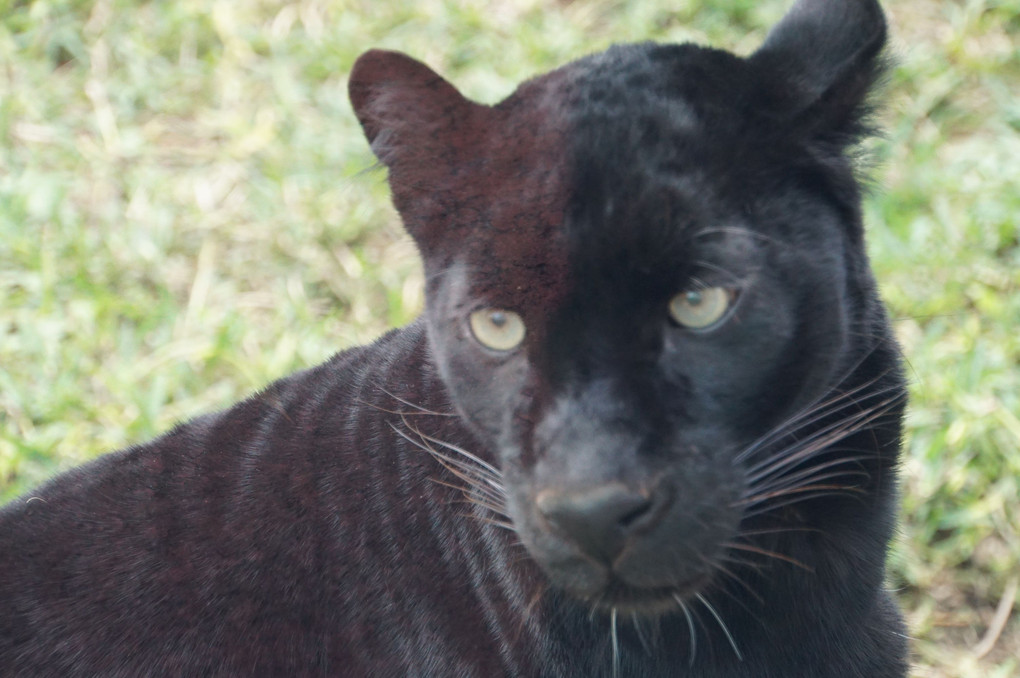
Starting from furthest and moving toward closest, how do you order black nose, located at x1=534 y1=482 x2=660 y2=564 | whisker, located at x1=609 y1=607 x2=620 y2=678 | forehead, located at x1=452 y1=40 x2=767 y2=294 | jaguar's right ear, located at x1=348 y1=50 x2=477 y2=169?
A: 1. jaguar's right ear, located at x1=348 y1=50 x2=477 y2=169
2. whisker, located at x1=609 y1=607 x2=620 y2=678
3. forehead, located at x1=452 y1=40 x2=767 y2=294
4. black nose, located at x1=534 y1=482 x2=660 y2=564

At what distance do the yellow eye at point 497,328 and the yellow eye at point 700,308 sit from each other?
298mm

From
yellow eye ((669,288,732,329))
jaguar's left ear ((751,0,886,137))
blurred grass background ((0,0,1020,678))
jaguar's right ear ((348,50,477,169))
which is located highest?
jaguar's right ear ((348,50,477,169))

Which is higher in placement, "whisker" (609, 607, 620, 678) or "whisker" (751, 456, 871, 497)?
"whisker" (751, 456, 871, 497)

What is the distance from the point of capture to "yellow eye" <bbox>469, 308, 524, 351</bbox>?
6.57 ft

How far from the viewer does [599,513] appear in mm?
1752

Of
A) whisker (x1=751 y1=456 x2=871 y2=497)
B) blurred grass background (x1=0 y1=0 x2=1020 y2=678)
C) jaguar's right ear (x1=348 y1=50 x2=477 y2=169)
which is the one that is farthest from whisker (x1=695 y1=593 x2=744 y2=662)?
blurred grass background (x1=0 y1=0 x2=1020 y2=678)

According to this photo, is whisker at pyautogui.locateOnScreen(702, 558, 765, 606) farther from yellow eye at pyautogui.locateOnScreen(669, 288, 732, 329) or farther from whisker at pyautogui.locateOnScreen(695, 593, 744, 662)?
yellow eye at pyautogui.locateOnScreen(669, 288, 732, 329)

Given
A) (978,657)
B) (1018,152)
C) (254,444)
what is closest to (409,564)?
(254,444)

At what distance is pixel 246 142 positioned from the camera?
5.35m

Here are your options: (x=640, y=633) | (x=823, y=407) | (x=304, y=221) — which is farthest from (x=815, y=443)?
(x=304, y=221)

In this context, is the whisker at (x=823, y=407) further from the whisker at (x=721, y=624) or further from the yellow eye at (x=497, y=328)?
the yellow eye at (x=497, y=328)

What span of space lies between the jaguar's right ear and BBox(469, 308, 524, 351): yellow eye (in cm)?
41

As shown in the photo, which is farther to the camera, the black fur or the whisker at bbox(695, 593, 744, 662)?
the whisker at bbox(695, 593, 744, 662)

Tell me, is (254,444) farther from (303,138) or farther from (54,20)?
(54,20)
